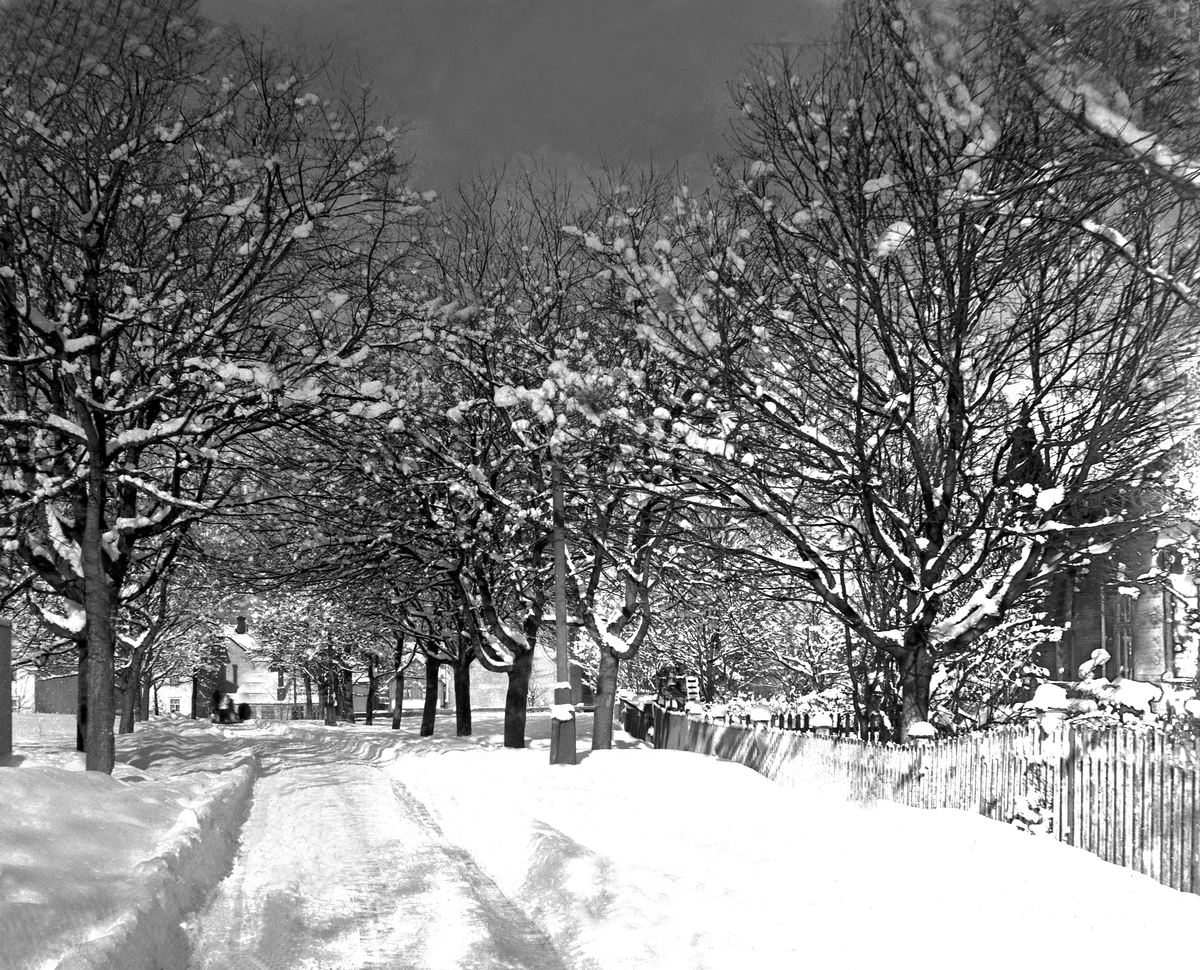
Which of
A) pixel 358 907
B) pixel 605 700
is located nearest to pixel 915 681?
pixel 358 907

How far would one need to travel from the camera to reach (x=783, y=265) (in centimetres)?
1396

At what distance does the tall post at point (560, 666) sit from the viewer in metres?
18.0

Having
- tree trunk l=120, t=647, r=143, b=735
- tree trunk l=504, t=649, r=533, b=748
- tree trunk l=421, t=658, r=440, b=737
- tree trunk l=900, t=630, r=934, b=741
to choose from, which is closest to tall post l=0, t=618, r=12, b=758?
tree trunk l=504, t=649, r=533, b=748

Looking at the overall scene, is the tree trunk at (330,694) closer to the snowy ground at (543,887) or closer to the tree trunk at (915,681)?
the tree trunk at (915,681)

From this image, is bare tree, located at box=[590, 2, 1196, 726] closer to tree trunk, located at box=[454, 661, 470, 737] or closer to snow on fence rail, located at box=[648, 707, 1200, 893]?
snow on fence rail, located at box=[648, 707, 1200, 893]

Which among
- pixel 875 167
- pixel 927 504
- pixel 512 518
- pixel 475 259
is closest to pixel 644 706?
pixel 512 518

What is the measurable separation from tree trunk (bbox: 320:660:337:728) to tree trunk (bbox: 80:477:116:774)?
41753 millimetres

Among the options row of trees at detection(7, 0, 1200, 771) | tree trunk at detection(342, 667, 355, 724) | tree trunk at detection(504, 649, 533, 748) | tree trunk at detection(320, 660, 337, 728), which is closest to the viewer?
row of trees at detection(7, 0, 1200, 771)

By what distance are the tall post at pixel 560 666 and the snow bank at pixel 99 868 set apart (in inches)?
291

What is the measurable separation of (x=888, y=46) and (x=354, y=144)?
7.04 m

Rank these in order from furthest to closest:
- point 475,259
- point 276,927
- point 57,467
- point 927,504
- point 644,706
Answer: point 644,706 < point 475,259 < point 57,467 < point 927,504 < point 276,927

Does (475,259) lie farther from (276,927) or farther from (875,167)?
(276,927)

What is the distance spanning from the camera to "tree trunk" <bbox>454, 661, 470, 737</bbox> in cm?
3294

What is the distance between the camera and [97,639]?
14.2 m
